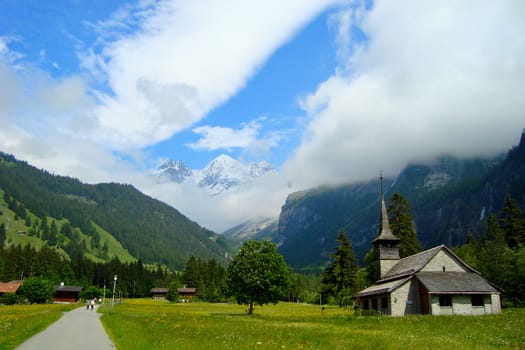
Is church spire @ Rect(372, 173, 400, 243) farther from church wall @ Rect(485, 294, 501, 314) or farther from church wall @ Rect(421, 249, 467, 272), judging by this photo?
church wall @ Rect(485, 294, 501, 314)

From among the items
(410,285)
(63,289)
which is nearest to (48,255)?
(63,289)

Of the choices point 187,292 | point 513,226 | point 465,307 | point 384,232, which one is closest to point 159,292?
point 187,292

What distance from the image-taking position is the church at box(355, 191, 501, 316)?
44.7m

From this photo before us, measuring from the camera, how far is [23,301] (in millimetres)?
94312

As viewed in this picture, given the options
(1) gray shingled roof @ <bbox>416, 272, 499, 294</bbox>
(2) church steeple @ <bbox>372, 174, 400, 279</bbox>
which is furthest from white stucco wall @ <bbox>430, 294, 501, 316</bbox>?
(2) church steeple @ <bbox>372, 174, 400, 279</bbox>

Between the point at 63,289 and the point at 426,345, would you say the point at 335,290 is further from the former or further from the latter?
the point at 63,289

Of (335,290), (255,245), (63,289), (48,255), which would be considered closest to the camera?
(255,245)

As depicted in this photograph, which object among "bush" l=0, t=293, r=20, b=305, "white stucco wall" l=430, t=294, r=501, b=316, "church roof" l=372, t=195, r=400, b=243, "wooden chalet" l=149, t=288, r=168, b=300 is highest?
"church roof" l=372, t=195, r=400, b=243

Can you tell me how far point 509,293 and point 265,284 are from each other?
2866 centimetres

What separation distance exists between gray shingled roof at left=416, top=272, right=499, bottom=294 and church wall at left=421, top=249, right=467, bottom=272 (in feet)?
2.65

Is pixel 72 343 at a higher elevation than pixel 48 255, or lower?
lower

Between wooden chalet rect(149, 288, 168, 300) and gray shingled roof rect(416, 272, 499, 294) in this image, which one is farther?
wooden chalet rect(149, 288, 168, 300)

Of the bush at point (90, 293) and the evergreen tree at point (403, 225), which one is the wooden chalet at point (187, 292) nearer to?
the bush at point (90, 293)

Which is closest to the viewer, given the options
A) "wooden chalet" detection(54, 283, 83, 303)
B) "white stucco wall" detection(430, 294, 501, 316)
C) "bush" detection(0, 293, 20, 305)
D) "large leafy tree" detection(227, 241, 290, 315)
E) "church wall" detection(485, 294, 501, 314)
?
"white stucco wall" detection(430, 294, 501, 316)
